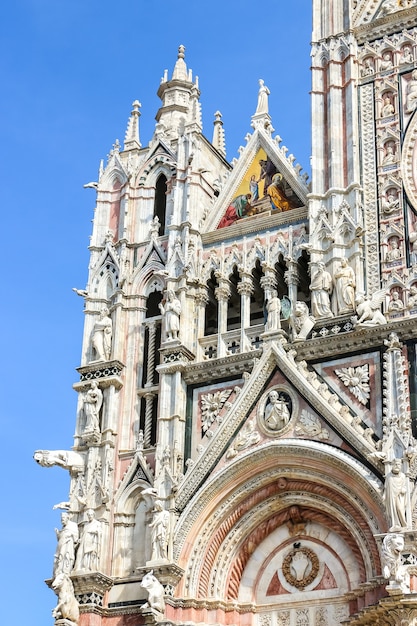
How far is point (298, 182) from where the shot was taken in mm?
23672

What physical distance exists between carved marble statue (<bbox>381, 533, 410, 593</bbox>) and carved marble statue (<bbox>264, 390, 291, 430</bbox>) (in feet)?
11.0

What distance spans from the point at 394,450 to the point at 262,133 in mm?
8504

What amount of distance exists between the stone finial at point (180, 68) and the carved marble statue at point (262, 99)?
8.60 feet

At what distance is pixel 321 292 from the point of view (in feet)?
70.7

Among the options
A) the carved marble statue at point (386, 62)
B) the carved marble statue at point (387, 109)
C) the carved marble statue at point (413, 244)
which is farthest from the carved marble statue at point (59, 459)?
the carved marble statue at point (386, 62)

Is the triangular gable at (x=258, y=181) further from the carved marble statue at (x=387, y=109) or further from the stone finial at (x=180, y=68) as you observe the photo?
the stone finial at (x=180, y=68)

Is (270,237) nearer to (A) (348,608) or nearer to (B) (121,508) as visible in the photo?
(B) (121,508)

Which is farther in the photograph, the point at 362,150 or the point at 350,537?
the point at 362,150

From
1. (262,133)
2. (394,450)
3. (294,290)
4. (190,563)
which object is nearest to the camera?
Result: (394,450)

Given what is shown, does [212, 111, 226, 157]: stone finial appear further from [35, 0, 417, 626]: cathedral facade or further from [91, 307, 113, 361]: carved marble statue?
[91, 307, 113, 361]: carved marble statue

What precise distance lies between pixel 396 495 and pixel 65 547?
6.35 meters

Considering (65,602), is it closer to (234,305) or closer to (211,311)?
(211,311)

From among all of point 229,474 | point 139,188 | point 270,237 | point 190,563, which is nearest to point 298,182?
point 270,237

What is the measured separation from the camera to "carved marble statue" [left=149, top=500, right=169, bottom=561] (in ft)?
67.2
